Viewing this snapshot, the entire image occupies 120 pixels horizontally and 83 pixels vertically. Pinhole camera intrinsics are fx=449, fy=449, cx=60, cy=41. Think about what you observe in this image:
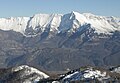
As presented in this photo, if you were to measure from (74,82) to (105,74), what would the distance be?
53.1ft

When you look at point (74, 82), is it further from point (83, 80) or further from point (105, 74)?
point (105, 74)

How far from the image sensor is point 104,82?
619 ft

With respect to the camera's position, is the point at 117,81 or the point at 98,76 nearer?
the point at 117,81

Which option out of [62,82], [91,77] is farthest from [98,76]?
[62,82]

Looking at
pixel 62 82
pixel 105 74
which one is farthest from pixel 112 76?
pixel 62 82

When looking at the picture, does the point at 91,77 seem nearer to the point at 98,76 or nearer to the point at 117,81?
the point at 98,76

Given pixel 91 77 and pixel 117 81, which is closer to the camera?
pixel 117 81

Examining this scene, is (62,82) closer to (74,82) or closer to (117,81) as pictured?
(74,82)

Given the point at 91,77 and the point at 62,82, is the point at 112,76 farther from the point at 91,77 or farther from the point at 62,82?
the point at 62,82

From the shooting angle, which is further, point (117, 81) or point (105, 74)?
point (105, 74)

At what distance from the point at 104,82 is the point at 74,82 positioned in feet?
42.6

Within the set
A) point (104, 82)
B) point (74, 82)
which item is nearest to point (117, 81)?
point (104, 82)

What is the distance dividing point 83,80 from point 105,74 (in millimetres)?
12361

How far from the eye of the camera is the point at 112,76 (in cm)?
19512
